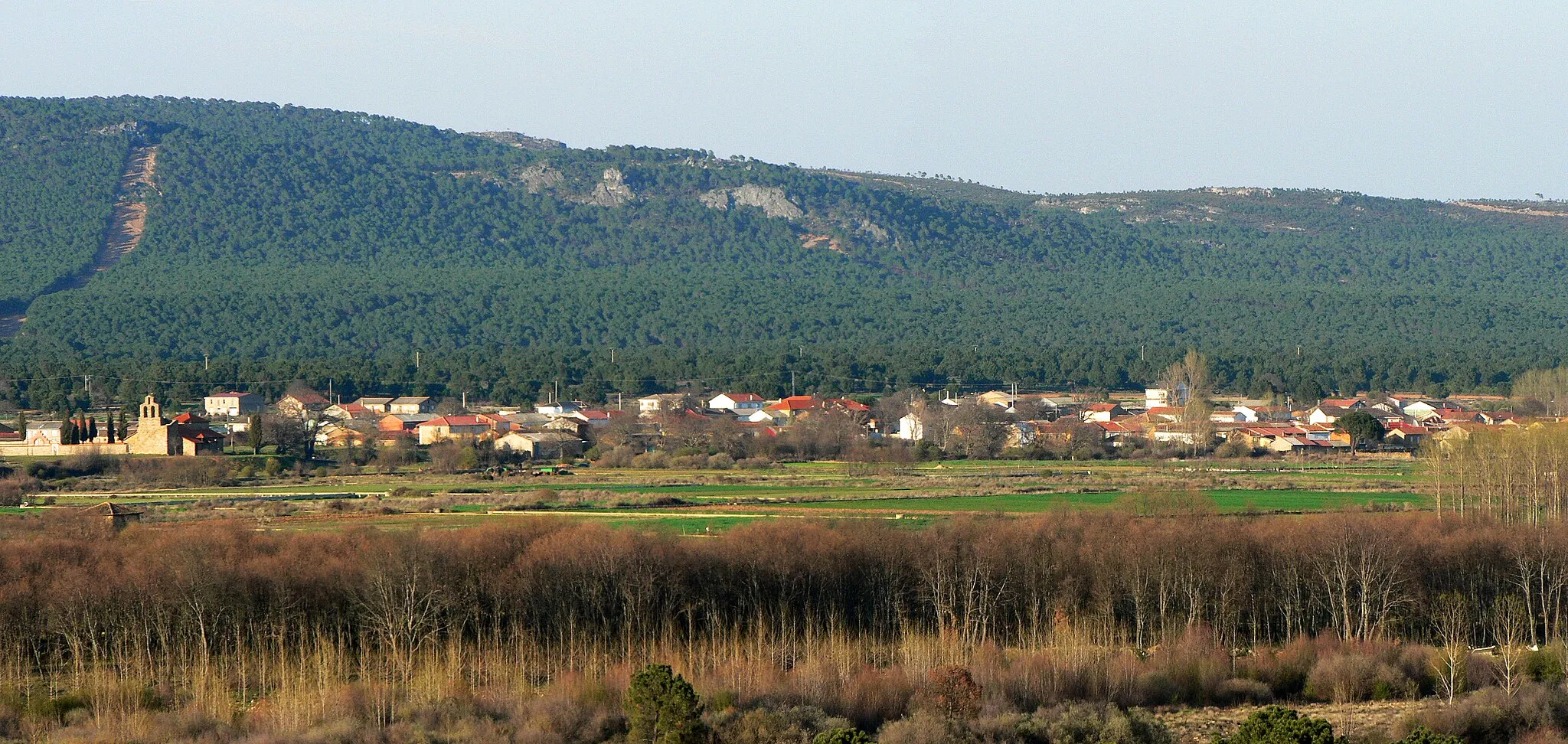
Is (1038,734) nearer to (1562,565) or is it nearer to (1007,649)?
(1007,649)

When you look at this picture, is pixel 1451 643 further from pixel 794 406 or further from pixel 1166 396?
pixel 1166 396

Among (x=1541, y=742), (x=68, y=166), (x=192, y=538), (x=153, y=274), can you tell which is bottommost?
(x=1541, y=742)

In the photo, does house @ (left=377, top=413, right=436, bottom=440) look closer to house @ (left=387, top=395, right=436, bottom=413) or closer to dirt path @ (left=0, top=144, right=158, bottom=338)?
house @ (left=387, top=395, right=436, bottom=413)

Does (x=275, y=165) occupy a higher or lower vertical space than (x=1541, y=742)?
higher

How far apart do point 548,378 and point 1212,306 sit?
69.8 meters

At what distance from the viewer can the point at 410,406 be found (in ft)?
320

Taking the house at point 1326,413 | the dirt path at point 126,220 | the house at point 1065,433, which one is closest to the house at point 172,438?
the house at point 1065,433

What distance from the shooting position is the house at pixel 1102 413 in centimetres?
9312

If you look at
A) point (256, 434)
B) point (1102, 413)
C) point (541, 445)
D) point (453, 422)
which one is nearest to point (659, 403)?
point (453, 422)

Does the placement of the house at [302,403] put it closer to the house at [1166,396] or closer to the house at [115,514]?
the house at [115,514]

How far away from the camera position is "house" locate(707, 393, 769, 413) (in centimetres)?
10069

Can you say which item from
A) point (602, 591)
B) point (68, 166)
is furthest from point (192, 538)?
point (68, 166)

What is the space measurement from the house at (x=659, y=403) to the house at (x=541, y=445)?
1775cm

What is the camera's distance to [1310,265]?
188 metres
